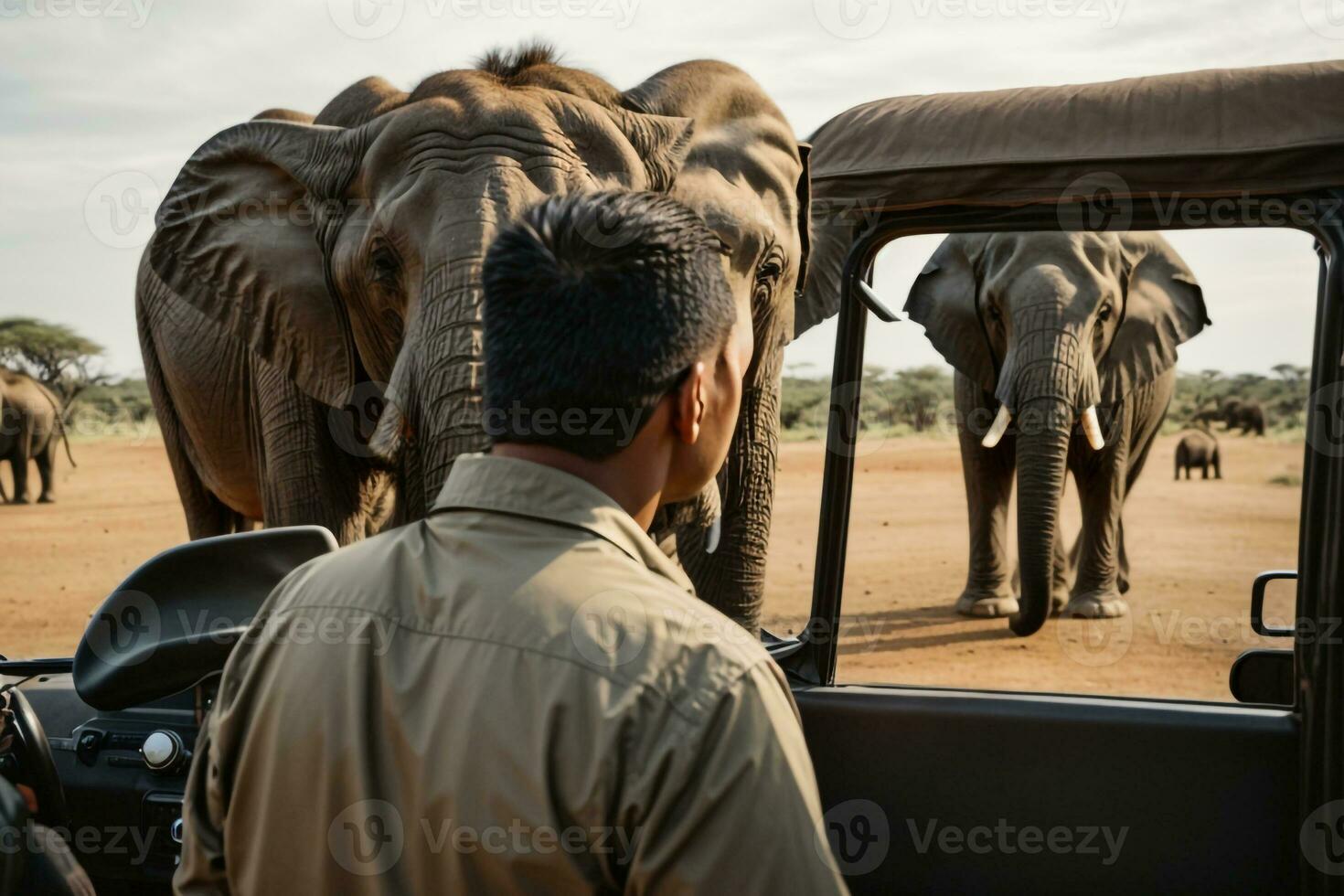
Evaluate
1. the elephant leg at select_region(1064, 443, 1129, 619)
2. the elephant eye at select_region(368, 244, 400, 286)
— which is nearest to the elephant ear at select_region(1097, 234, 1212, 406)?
the elephant leg at select_region(1064, 443, 1129, 619)

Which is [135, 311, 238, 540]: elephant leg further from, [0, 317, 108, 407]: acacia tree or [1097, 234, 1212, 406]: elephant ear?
[0, 317, 108, 407]: acacia tree

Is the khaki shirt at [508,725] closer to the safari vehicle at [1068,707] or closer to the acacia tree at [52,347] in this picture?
the safari vehicle at [1068,707]

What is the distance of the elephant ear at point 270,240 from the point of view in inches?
158

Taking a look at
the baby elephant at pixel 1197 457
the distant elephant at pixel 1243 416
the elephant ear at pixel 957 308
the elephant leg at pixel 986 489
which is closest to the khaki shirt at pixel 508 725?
the elephant ear at pixel 957 308

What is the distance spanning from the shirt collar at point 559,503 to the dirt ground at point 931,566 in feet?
19.3

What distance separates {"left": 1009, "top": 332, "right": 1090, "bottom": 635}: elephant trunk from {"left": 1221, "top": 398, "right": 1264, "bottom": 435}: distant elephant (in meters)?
31.6

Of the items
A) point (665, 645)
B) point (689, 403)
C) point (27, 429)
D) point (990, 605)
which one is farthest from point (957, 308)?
point (27, 429)

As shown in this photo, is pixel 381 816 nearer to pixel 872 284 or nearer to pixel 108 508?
pixel 872 284

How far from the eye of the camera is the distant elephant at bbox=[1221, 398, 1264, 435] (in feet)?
118

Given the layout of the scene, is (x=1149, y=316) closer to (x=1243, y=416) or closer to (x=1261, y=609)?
(x=1261, y=609)

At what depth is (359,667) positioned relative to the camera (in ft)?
4.06

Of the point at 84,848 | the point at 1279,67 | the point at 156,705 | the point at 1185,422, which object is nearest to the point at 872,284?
the point at 1279,67

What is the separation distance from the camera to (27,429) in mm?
21000

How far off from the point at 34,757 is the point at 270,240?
2455 millimetres
